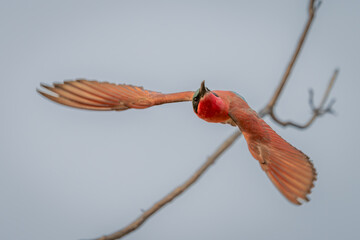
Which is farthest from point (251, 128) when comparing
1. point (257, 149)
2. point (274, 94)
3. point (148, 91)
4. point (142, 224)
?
point (274, 94)

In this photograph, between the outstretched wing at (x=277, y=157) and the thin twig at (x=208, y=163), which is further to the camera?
the thin twig at (x=208, y=163)

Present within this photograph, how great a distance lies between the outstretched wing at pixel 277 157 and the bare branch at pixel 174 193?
9.8 inches

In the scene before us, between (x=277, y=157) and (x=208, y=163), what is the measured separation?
1.17ft

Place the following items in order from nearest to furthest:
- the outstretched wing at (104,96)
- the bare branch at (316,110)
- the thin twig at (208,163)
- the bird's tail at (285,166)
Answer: the bird's tail at (285,166) → the outstretched wing at (104,96) → the thin twig at (208,163) → the bare branch at (316,110)

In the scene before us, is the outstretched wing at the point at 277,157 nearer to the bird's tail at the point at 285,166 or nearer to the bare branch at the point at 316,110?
the bird's tail at the point at 285,166

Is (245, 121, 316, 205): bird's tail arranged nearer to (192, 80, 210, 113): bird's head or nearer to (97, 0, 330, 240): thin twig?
(192, 80, 210, 113): bird's head

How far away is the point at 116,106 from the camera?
0.55 m

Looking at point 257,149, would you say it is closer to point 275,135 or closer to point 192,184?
point 275,135

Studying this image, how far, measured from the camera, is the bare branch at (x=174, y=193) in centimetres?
60

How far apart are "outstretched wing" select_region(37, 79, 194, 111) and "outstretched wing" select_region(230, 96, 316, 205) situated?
0.26 ft

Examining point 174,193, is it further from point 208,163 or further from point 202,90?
point 202,90

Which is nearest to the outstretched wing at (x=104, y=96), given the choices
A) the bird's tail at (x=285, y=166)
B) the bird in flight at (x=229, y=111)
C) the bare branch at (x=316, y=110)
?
the bird in flight at (x=229, y=111)

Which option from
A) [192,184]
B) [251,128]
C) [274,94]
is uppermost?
[251,128]

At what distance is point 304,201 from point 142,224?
1.09 feet
